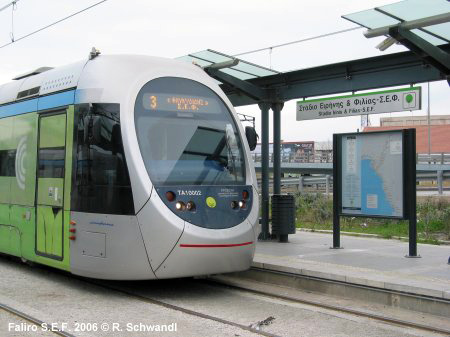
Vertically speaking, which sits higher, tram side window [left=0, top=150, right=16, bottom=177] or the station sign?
the station sign

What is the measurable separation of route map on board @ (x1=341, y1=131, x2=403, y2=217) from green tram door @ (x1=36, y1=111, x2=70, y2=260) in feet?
17.8

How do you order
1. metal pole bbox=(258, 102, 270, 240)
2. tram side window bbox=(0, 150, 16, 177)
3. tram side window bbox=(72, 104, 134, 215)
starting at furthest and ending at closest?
metal pole bbox=(258, 102, 270, 240) → tram side window bbox=(0, 150, 16, 177) → tram side window bbox=(72, 104, 134, 215)

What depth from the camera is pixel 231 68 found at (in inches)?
485

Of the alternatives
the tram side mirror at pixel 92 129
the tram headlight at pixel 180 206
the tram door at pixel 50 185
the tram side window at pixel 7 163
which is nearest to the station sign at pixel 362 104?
the tram headlight at pixel 180 206

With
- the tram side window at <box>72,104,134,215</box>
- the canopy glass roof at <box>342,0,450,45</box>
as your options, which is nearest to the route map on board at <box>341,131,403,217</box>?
the canopy glass roof at <box>342,0,450,45</box>

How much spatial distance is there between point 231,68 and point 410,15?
172 inches

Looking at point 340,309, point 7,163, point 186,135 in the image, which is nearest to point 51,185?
point 7,163

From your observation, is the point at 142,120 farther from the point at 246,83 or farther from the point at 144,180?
the point at 246,83

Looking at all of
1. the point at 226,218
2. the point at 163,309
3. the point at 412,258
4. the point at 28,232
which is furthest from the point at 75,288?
the point at 412,258

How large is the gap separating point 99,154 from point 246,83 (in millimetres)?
5343

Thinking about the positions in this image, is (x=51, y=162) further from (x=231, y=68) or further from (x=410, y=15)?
(x=410, y=15)

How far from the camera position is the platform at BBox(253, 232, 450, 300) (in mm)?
7660

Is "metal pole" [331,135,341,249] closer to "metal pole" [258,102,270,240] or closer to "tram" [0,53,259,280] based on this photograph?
"metal pole" [258,102,270,240]

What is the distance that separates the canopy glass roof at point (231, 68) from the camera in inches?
455
